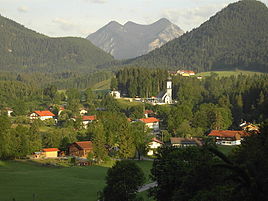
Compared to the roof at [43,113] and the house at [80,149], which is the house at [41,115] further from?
the house at [80,149]

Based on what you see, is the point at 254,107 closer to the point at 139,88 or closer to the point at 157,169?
the point at 139,88

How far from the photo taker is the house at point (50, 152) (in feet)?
230

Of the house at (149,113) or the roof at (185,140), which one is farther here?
the house at (149,113)

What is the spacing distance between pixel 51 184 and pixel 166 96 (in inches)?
3558

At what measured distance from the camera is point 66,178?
47.6 metres

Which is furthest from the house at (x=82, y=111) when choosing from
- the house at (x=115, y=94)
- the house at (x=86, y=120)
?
the house at (x=115, y=94)

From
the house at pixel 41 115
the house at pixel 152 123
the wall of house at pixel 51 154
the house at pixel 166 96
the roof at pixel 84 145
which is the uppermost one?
the house at pixel 166 96

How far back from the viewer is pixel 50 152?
234ft

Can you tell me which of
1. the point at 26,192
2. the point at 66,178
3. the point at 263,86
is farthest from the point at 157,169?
the point at 263,86

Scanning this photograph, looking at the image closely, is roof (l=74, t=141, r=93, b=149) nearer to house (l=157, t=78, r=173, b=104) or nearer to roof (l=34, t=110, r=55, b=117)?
roof (l=34, t=110, r=55, b=117)

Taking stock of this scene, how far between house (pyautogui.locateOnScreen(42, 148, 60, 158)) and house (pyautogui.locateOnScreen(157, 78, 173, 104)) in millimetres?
62603

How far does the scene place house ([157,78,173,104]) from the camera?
13025 cm

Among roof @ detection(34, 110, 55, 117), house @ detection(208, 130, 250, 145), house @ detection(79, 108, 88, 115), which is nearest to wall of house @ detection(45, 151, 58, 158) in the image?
house @ detection(208, 130, 250, 145)

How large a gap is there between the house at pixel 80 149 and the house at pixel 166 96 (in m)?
58.4
